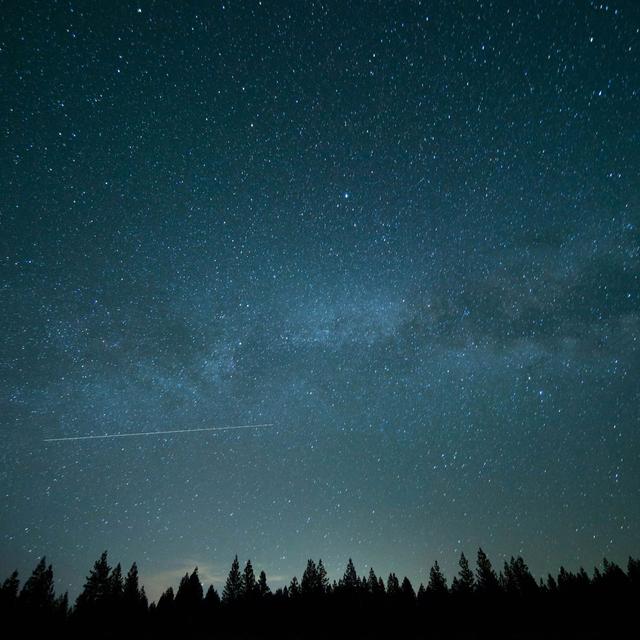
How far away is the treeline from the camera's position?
135ft

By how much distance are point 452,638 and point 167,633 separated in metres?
31.0

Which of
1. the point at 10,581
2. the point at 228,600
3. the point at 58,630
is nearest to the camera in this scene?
the point at 58,630

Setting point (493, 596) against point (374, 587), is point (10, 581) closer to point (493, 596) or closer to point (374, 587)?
point (374, 587)

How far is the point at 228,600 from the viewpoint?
5481cm

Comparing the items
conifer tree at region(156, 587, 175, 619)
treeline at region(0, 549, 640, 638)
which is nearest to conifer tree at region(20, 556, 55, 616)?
treeline at region(0, 549, 640, 638)

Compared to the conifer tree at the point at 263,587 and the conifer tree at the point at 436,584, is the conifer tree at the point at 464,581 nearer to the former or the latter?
the conifer tree at the point at 436,584

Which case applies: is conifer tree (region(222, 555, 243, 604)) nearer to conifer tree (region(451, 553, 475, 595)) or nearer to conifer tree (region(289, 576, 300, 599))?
conifer tree (region(289, 576, 300, 599))

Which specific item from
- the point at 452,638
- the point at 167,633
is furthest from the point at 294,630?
the point at 452,638

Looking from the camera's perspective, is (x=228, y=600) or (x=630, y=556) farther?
(x=630, y=556)

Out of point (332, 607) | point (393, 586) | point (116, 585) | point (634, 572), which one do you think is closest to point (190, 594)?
point (116, 585)

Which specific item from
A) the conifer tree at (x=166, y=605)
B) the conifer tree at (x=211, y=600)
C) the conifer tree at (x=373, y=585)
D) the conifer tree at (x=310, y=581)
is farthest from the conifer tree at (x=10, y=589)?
the conifer tree at (x=373, y=585)

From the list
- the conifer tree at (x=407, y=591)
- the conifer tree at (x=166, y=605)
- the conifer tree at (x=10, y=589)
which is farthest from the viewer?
the conifer tree at (x=407, y=591)

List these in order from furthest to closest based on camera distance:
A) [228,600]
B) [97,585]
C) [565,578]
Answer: [565,578] < [228,600] < [97,585]

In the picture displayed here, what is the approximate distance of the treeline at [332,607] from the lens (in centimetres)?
4103
